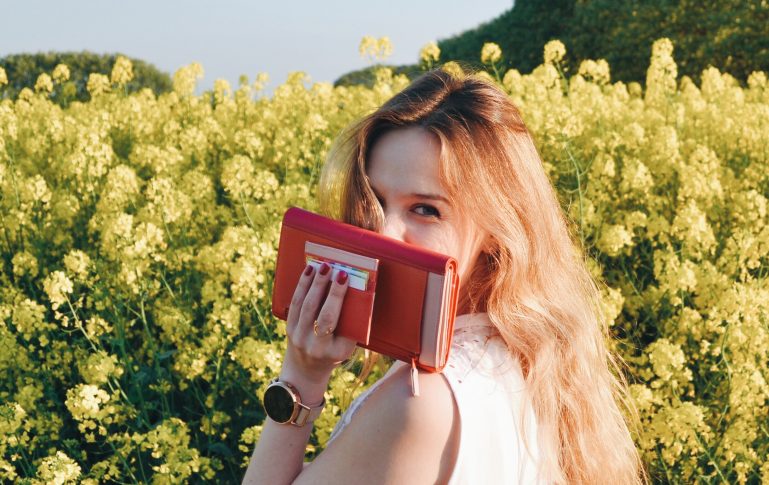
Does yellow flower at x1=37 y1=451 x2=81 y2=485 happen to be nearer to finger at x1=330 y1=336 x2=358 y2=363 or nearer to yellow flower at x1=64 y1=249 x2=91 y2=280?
yellow flower at x1=64 y1=249 x2=91 y2=280

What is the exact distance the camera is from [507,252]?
150 centimetres

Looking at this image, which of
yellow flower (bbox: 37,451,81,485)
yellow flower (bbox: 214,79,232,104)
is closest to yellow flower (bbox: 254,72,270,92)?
yellow flower (bbox: 214,79,232,104)

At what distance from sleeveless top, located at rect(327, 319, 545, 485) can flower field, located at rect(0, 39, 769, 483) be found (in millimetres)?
1064

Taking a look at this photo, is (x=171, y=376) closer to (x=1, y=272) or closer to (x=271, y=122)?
(x=1, y=272)

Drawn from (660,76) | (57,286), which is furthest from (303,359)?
(660,76)

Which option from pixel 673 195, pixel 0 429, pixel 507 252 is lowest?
pixel 0 429

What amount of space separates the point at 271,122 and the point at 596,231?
1.94 metres

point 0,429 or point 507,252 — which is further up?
point 507,252

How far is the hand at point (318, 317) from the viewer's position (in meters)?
1.20

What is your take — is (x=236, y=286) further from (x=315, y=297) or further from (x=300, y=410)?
(x=315, y=297)

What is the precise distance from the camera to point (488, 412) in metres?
1.25

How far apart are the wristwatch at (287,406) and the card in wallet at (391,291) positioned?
0.56 feet

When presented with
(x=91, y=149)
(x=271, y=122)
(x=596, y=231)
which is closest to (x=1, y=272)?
(x=91, y=149)

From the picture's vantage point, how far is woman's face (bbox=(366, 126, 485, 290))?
1.39 meters
